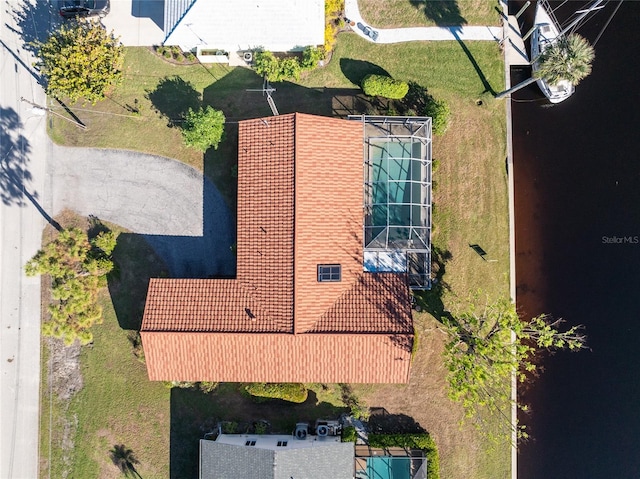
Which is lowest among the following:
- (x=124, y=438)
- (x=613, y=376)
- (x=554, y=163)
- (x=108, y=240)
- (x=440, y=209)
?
(x=124, y=438)

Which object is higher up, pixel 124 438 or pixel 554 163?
pixel 554 163

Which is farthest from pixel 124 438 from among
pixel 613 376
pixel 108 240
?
pixel 613 376

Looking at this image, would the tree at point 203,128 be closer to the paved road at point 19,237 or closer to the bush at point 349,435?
the paved road at point 19,237

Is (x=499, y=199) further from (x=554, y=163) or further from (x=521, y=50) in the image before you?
(x=521, y=50)

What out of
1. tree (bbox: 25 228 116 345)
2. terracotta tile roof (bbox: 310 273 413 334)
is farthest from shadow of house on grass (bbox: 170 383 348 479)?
tree (bbox: 25 228 116 345)

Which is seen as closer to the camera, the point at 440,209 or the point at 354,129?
the point at 354,129

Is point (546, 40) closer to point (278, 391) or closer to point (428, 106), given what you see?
point (428, 106)

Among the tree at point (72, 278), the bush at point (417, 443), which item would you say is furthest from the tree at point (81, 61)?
the bush at point (417, 443)

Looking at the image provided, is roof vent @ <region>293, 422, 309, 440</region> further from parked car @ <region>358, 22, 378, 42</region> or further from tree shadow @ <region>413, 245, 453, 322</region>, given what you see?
parked car @ <region>358, 22, 378, 42</region>
